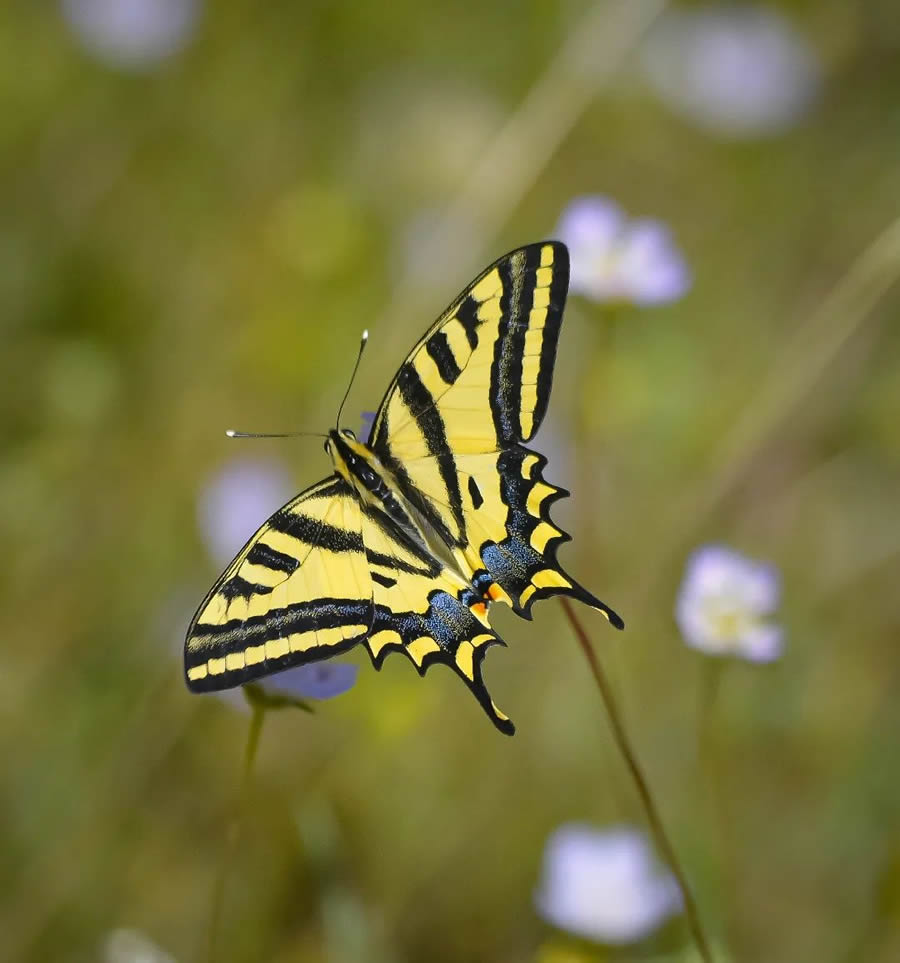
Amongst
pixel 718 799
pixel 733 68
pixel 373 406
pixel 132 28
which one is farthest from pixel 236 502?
pixel 733 68

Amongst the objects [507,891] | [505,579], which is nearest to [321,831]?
[507,891]

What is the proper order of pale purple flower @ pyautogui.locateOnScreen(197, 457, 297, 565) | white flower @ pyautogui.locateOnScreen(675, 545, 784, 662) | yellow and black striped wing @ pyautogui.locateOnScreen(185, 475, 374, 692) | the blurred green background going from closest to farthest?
yellow and black striped wing @ pyautogui.locateOnScreen(185, 475, 374, 692) → white flower @ pyautogui.locateOnScreen(675, 545, 784, 662) → the blurred green background → pale purple flower @ pyautogui.locateOnScreen(197, 457, 297, 565)

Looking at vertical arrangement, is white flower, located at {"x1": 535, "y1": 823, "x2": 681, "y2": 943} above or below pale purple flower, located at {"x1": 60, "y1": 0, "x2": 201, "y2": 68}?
below

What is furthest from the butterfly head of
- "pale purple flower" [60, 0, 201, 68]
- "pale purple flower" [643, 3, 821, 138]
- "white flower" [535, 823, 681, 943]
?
"pale purple flower" [643, 3, 821, 138]

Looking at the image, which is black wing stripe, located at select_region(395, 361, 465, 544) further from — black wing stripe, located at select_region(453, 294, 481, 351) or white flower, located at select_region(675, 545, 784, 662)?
white flower, located at select_region(675, 545, 784, 662)

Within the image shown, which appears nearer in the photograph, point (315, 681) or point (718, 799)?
point (315, 681)

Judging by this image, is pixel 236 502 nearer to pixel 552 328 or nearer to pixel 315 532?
pixel 315 532

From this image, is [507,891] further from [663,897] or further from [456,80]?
[456,80]
